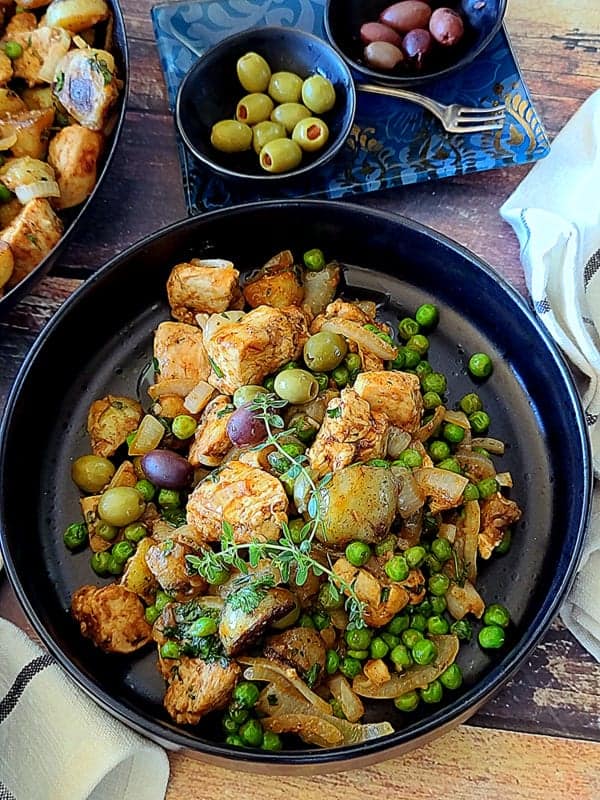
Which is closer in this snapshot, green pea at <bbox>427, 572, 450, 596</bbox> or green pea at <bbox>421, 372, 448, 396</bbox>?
green pea at <bbox>427, 572, 450, 596</bbox>

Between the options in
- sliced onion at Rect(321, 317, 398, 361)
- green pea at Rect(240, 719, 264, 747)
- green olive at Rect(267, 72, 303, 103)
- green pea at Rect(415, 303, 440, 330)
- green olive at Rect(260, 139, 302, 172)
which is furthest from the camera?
green olive at Rect(267, 72, 303, 103)

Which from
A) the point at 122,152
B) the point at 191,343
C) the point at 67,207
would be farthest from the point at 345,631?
the point at 122,152

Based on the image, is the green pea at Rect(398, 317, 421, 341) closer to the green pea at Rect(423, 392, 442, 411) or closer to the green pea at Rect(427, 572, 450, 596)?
the green pea at Rect(423, 392, 442, 411)

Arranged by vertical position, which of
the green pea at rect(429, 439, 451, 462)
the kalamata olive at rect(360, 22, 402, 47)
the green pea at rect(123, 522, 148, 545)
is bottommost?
the green pea at rect(123, 522, 148, 545)

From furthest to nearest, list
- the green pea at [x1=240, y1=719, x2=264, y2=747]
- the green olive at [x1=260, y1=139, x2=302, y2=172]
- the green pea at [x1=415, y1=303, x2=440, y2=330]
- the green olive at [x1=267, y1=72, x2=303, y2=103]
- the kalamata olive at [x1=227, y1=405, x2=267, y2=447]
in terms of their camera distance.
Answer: the green olive at [x1=267, y1=72, x2=303, y2=103] < the green olive at [x1=260, y1=139, x2=302, y2=172] < the green pea at [x1=415, y1=303, x2=440, y2=330] < the kalamata olive at [x1=227, y1=405, x2=267, y2=447] < the green pea at [x1=240, y1=719, x2=264, y2=747]

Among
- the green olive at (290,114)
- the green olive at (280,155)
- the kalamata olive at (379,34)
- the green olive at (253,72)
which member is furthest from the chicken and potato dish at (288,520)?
the kalamata olive at (379,34)

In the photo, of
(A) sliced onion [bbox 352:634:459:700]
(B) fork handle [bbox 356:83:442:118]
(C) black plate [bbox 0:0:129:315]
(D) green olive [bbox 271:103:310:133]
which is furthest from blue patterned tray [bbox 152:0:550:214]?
(A) sliced onion [bbox 352:634:459:700]

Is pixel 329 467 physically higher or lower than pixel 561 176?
lower

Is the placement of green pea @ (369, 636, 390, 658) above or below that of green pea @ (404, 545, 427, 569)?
below

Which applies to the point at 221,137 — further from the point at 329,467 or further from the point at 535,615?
the point at 535,615
